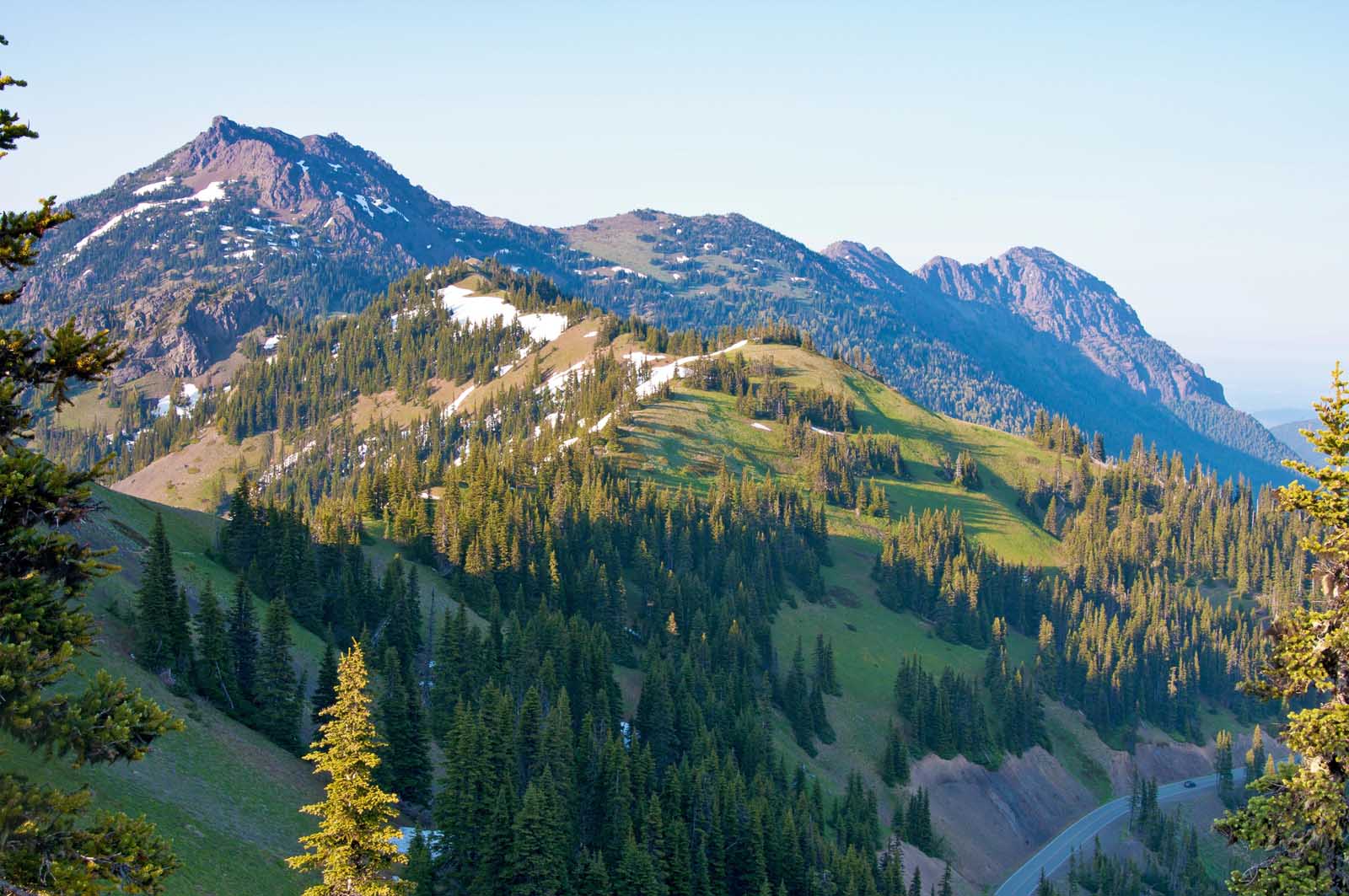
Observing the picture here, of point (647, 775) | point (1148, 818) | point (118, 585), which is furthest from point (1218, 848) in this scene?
point (118, 585)

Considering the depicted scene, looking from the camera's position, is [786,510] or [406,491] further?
[786,510]

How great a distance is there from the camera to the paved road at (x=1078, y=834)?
12738 cm

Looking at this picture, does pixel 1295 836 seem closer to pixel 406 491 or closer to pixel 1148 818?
pixel 406 491

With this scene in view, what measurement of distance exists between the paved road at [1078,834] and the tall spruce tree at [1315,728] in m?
118

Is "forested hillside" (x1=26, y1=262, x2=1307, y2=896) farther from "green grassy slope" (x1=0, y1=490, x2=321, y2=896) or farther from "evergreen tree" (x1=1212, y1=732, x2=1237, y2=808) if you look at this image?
"evergreen tree" (x1=1212, y1=732, x2=1237, y2=808)

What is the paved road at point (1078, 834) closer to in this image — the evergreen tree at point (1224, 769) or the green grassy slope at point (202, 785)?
the evergreen tree at point (1224, 769)

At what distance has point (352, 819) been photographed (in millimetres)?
38375

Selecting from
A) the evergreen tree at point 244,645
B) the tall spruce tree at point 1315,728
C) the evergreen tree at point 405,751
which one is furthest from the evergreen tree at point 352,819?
the evergreen tree at point 244,645

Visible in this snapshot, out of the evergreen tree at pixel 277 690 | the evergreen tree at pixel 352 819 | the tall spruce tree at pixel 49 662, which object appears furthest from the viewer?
the evergreen tree at pixel 277 690

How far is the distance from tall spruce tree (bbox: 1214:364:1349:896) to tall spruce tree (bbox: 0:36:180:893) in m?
20.7

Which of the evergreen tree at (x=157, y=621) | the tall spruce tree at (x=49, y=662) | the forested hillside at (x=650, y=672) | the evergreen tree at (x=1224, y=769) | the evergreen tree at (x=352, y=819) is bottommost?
the evergreen tree at (x=1224, y=769)

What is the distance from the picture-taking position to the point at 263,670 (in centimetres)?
7331

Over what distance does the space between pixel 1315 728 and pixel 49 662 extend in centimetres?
2382

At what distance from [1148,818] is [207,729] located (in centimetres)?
13835
